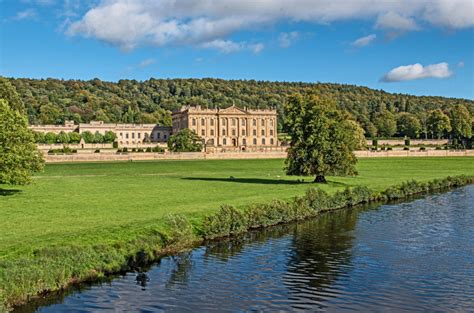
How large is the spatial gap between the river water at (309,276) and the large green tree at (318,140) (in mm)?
14665

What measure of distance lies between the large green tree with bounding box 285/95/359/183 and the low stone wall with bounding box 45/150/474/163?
49483mm

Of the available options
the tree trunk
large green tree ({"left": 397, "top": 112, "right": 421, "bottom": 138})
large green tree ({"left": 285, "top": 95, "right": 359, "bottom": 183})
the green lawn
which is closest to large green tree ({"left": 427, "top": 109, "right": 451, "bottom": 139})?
large green tree ({"left": 397, "top": 112, "right": 421, "bottom": 138})

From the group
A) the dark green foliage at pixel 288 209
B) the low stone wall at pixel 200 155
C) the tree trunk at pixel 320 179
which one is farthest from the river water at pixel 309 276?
the low stone wall at pixel 200 155

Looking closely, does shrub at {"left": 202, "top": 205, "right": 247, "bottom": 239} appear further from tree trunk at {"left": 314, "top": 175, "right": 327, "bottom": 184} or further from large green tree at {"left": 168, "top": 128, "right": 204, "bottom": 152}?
large green tree at {"left": 168, "top": 128, "right": 204, "bottom": 152}

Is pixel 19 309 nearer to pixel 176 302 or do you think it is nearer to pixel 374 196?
pixel 176 302

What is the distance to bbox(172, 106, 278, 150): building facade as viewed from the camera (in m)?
136

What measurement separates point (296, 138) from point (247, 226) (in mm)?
17576

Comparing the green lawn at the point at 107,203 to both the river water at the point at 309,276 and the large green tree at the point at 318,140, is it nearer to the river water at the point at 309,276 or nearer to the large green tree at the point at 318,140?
the large green tree at the point at 318,140

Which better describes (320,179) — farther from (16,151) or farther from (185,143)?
(185,143)

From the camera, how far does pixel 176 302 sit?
49.3ft

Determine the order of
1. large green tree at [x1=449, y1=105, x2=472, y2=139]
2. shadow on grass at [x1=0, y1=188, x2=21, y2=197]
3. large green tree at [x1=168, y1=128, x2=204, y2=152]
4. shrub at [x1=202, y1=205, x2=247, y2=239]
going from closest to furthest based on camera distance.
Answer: shrub at [x1=202, y1=205, x2=247, y2=239], shadow on grass at [x1=0, y1=188, x2=21, y2=197], large green tree at [x1=168, y1=128, x2=204, y2=152], large green tree at [x1=449, y1=105, x2=472, y2=139]

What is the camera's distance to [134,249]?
19.2m

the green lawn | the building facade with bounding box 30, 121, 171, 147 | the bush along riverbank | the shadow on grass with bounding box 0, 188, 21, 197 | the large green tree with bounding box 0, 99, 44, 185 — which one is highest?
the building facade with bounding box 30, 121, 171, 147

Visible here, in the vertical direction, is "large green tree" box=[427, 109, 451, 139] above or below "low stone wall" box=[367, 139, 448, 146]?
above
